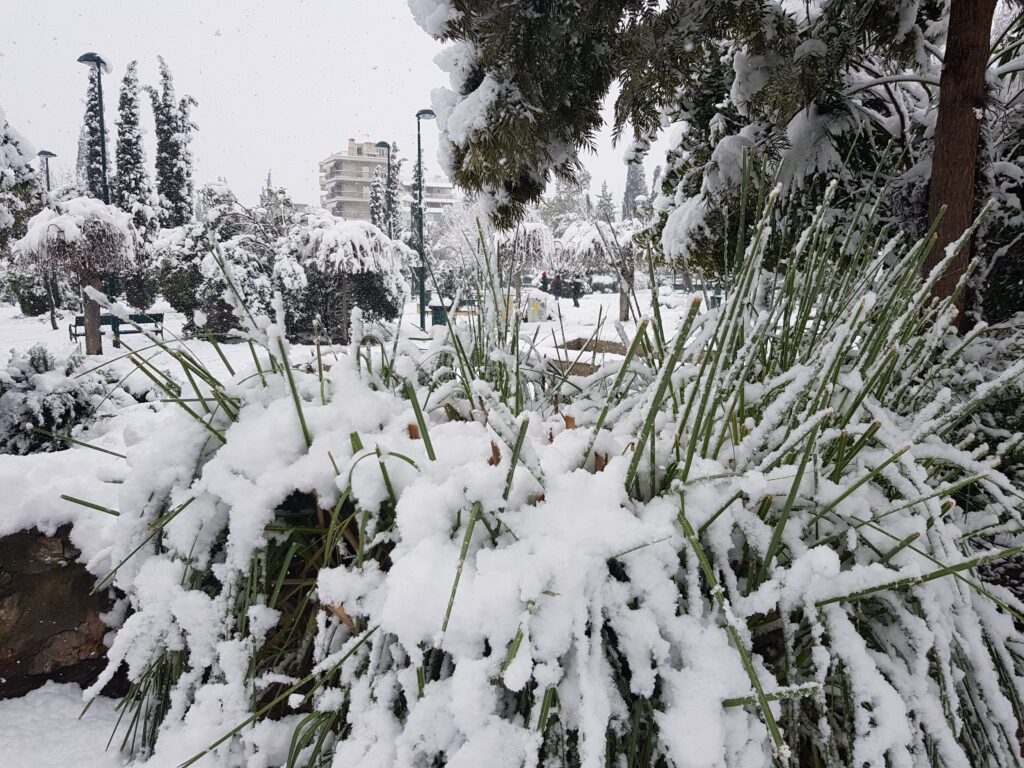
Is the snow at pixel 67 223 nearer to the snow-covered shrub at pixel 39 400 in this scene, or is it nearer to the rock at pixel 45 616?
the snow-covered shrub at pixel 39 400

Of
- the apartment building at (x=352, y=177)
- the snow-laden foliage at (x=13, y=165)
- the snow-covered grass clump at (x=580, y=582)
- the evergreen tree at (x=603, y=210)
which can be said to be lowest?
the snow-covered grass clump at (x=580, y=582)

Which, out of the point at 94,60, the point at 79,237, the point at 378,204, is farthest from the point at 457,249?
the point at 378,204

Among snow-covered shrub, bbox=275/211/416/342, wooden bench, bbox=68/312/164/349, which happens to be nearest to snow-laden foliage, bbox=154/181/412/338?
snow-covered shrub, bbox=275/211/416/342

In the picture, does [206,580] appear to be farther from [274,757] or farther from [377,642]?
[377,642]

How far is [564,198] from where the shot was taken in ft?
135

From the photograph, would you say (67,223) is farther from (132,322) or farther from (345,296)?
(132,322)

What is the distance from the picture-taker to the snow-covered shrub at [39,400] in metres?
3.92

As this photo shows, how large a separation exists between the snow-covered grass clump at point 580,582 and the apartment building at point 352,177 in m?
77.9

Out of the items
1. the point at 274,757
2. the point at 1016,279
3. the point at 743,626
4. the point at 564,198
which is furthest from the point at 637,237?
the point at 564,198

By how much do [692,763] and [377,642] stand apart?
0.42m

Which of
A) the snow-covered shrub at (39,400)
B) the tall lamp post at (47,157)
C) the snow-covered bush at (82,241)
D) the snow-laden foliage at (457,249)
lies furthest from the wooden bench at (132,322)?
the tall lamp post at (47,157)

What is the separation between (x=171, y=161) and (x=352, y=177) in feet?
187

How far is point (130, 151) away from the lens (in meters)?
20.8

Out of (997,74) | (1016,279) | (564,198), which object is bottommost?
(1016,279)
